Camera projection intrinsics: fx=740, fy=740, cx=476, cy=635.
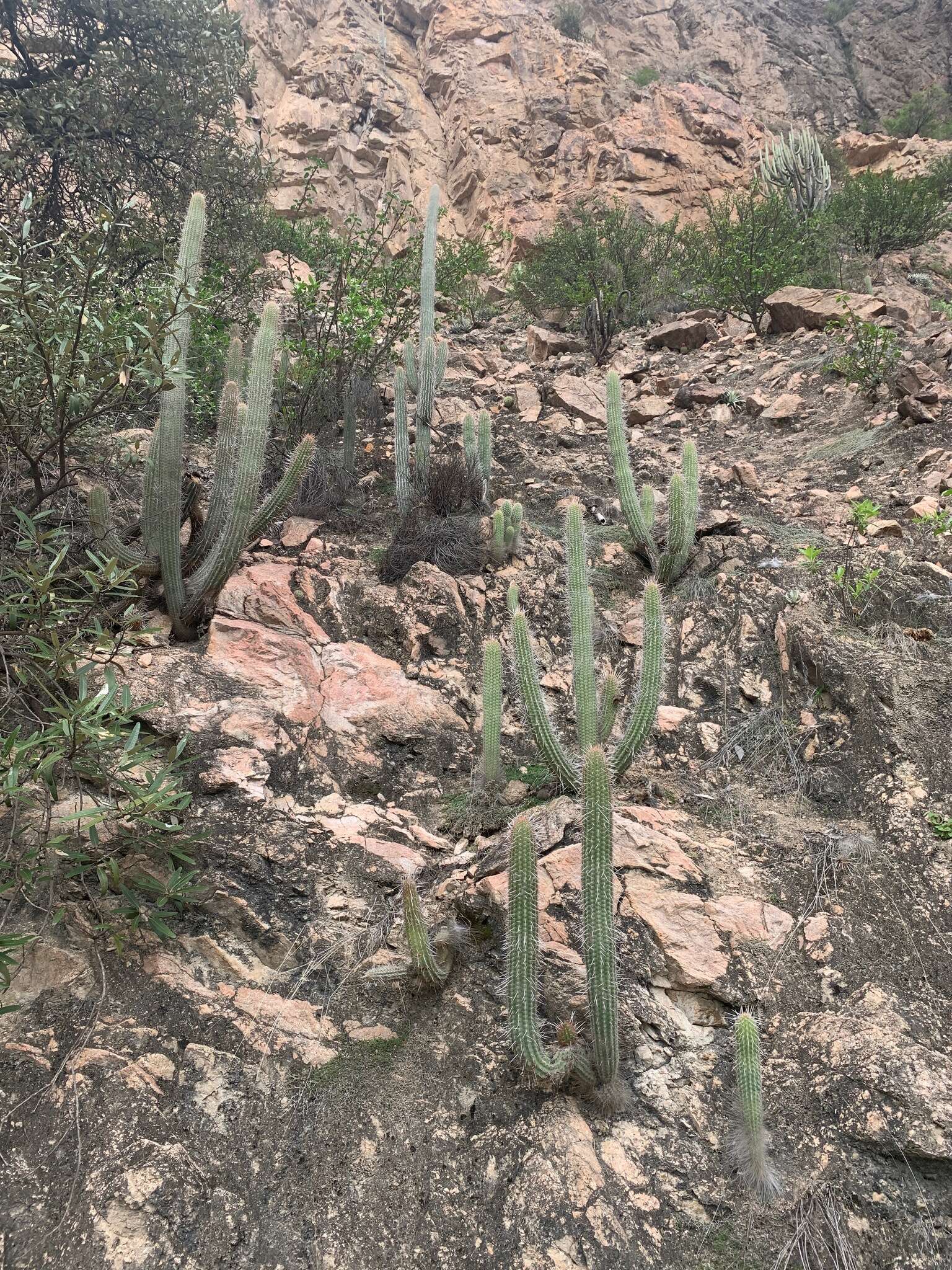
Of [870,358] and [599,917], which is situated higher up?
[870,358]

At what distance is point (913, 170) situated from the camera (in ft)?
45.2

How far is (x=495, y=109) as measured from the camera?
15.6 m

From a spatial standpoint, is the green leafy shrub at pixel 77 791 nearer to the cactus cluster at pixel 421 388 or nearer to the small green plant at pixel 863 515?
the cactus cluster at pixel 421 388

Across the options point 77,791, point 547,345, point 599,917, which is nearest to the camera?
point 599,917

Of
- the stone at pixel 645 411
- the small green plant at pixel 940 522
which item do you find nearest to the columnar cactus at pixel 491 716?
the small green plant at pixel 940 522

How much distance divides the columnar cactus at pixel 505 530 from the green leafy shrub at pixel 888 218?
8.90 meters

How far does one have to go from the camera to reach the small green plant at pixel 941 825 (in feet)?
9.53

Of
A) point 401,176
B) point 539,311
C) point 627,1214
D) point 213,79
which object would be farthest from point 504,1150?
point 401,176

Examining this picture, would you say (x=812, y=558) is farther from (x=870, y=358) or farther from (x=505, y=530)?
(x=870, y=358)

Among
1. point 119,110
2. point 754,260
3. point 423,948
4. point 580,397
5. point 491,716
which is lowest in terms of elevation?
point 423,948

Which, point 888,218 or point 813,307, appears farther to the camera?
point 888,218

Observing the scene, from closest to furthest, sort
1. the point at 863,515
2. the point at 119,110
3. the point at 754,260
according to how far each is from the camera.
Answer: the point at 863,515
the point at 119,110
the point at 754,260

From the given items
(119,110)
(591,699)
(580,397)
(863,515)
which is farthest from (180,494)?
(580,397)

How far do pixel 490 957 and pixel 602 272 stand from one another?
384 inches
